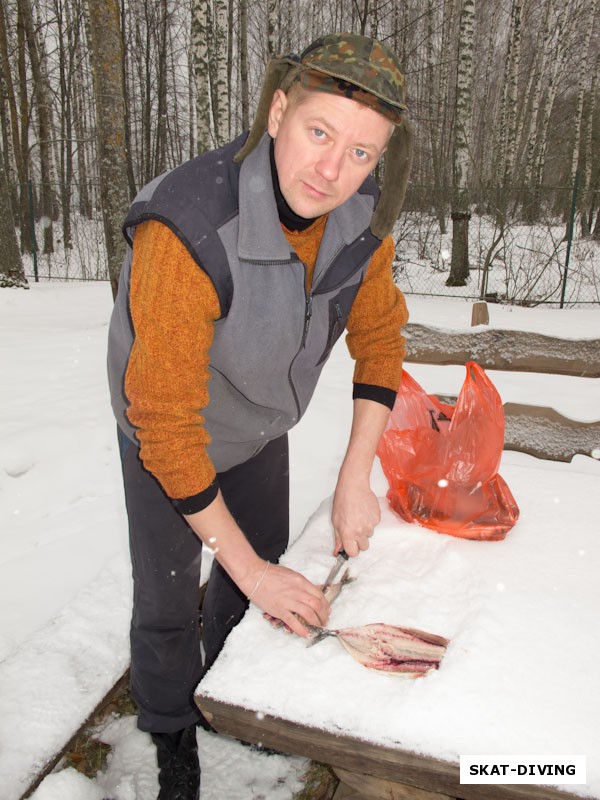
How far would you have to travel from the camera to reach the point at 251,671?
1.15 meters

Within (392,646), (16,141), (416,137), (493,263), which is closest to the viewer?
(392,646)

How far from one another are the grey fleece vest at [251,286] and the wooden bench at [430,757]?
66cm

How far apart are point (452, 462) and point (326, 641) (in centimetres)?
76

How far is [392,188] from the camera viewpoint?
1.48 metres

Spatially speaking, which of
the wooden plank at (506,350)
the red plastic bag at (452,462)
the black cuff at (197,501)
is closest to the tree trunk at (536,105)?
the wooden plank at (506,350)

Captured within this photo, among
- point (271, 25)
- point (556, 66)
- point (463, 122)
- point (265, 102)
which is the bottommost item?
point (265, 102)

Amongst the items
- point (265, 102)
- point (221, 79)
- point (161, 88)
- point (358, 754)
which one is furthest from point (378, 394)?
point (161, 88)

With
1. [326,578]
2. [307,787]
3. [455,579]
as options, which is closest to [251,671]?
[326,578]

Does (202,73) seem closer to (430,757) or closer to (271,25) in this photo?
(271,25)

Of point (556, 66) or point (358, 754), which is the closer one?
point (358, 754)

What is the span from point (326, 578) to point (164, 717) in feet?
2.14

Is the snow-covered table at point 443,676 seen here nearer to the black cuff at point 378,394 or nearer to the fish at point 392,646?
the fish at point 392,646

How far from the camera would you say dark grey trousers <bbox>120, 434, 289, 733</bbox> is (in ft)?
4.99

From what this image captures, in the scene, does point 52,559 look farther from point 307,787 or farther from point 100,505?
point 307,787
